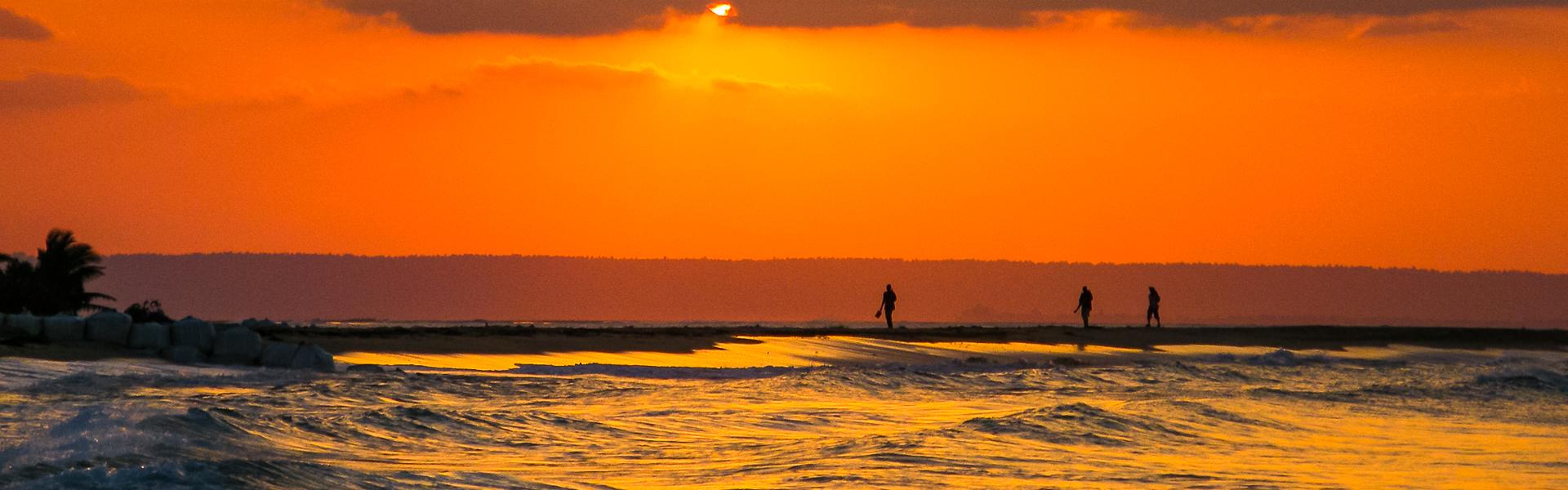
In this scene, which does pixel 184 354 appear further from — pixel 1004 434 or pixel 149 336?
pixel 1004 434

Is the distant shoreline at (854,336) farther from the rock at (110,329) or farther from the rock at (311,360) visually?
the rock at (311,360)

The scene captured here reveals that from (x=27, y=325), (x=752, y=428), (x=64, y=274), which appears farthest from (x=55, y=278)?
(x=752, y=428)

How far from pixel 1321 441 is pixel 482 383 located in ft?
38.0

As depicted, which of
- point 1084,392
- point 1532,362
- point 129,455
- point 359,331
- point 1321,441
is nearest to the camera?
point 129,455

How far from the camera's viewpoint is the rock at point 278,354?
2702 cm

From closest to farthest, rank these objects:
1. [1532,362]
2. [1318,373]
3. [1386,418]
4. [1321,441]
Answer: [1321,441]
[1386,418]
[1318,373]
[1532,362]

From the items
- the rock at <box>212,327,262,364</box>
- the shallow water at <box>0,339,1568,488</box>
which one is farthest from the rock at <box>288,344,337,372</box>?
the rock at <box>212,327,262,364</box>

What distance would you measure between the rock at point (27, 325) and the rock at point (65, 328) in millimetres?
89

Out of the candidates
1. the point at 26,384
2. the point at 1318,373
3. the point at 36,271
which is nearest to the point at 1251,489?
the point at 26,384

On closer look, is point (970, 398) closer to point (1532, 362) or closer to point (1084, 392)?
point (1084, 392)

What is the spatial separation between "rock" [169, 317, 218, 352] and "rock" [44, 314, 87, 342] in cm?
152

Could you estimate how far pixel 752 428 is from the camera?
1970 centimetres

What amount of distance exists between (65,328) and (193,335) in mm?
2177

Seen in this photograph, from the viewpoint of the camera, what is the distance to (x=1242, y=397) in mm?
26406
